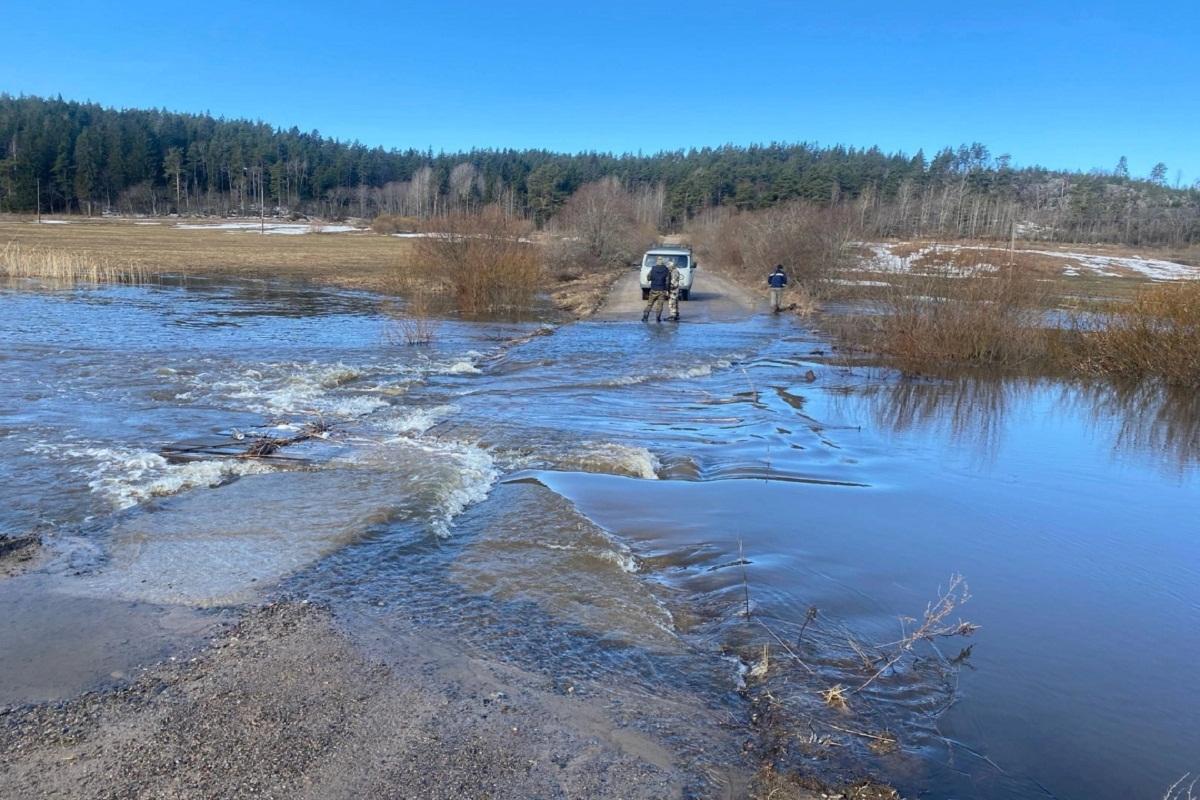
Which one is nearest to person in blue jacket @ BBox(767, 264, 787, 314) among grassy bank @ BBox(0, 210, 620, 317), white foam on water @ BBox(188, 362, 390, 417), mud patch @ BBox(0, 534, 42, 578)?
grassy bank @ BBox(0, 210, 620, 317)

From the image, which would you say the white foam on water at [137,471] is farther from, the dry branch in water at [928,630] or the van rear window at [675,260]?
the van rear window at [675,260]

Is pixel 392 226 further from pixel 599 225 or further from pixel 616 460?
pixel 616 460

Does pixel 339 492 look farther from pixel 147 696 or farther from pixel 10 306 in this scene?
pixel 10 306

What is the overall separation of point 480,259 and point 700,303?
31.3 feet

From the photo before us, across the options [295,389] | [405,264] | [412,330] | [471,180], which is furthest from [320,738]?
[471,180]

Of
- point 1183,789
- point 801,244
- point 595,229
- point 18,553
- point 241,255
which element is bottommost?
point 18,553

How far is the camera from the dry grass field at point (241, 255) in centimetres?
4091

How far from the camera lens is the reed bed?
34.5 m

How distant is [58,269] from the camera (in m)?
34.8

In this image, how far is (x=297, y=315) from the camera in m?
25.8

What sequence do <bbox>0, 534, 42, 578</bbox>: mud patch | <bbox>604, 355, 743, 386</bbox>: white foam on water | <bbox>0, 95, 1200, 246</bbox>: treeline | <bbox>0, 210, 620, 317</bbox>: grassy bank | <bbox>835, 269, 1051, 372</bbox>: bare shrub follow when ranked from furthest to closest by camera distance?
<bbox>0, 95, 1200, 246</bbox>: treeline, <bbox>0, 210, 620, 317</bbox>: grassy bank, <bbox>835, 269, 1051, 372</bbox>: bare shrub, <bbox>604, 355, 743, 386</bbox>: white foam on water, <bbox>0, 534, 42, 578</bbox>: mud patch

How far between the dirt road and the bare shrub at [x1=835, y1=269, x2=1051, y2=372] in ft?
28.0

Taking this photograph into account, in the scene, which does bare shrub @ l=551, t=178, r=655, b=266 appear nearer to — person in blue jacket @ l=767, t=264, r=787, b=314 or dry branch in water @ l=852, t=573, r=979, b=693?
person in blue jacket @ l=767, t=264, r=787, b=314

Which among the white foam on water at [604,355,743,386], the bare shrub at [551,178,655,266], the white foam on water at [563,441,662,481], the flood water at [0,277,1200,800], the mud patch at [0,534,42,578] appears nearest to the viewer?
the flood water at [0,277,1200,800]
